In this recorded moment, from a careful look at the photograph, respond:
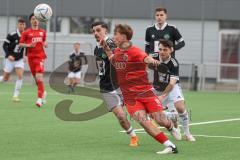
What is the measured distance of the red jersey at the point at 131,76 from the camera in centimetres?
1115

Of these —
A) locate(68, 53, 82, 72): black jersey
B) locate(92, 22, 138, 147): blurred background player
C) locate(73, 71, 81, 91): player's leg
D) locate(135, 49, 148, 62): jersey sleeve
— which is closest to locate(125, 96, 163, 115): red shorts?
locate(135, 49, 148, 62): jersey sleeve

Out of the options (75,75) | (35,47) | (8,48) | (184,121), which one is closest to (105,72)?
(184,121)

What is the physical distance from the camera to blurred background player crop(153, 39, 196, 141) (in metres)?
12.6

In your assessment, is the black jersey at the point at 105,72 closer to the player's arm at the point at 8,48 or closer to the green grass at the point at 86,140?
the green grass at the point at 86,140

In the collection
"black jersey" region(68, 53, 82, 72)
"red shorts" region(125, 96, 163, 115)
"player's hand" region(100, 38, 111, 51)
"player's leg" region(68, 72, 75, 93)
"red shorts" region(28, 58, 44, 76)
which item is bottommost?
"player's leg" region(68, 72, 75, 93)

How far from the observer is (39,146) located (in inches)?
449

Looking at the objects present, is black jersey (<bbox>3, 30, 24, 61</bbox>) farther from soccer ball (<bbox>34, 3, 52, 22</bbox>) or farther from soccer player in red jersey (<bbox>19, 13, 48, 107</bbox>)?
soccer ball (<bbox>34, 3, 52, 22</bbox>)

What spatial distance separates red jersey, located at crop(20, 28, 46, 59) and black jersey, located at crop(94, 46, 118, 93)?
833 cm

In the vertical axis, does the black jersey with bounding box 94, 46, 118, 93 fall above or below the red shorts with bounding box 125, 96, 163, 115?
above

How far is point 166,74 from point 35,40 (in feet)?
28.4

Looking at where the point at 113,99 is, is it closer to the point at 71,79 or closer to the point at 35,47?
the point at 35,47

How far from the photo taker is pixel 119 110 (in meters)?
12.3

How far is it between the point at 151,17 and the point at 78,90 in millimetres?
11748

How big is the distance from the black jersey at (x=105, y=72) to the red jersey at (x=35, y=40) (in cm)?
833
